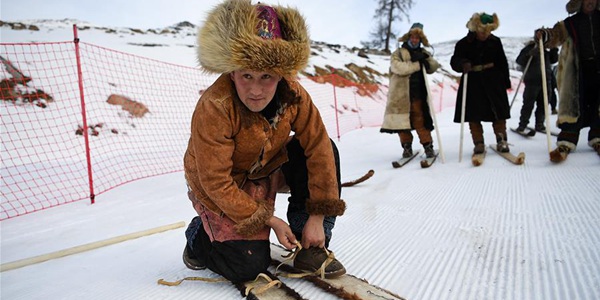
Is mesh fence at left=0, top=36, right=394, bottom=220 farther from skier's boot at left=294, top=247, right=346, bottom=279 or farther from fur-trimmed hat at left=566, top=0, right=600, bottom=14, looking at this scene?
fur-trimmed hat at left=566, top=0, right=600, bottom=14

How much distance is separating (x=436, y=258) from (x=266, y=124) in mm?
860

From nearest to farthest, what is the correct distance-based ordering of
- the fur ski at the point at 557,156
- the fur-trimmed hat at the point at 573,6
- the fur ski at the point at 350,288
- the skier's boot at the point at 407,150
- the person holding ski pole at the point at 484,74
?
1. the fur ski at the point at 350,288
2. the fur ski at the point at 557,156
3. the fur-trimmed hat at the point at 573,6
4. the person holding ski pole at the point at 484,74
5. the skier's boot at the point at 407,150

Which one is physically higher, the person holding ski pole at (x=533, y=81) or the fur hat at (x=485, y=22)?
the fur hat at (x=485, y=22)

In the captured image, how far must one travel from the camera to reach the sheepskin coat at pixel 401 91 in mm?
3688

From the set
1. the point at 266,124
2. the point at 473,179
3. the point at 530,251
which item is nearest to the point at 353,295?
the point at 266,124

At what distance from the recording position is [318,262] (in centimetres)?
121

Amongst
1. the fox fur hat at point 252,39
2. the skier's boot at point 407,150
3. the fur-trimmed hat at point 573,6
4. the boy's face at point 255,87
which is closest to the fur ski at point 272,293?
the boy's face at point 255,87

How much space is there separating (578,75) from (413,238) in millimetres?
2604

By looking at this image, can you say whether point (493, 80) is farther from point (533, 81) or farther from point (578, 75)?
point (533, 81)

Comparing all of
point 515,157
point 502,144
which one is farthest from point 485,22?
point 515,157

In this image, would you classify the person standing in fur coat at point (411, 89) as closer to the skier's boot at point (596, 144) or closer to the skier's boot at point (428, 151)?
the skier's boot at point (428, 151)

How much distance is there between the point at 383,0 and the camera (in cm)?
2489

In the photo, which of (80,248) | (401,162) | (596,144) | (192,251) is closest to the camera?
(192,251)

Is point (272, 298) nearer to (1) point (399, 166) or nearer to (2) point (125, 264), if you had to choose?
(2) point (125, 264)
